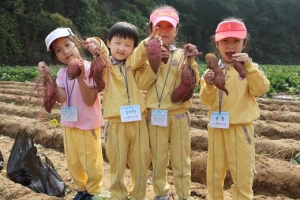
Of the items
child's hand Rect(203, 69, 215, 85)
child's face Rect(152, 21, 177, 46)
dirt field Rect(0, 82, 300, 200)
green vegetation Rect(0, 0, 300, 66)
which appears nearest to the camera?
child's hand Rect(203, 69, 215, 85)

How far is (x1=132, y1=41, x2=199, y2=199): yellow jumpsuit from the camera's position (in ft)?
8.98

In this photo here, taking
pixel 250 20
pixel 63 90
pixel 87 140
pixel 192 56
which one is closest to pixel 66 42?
pixel 63 90

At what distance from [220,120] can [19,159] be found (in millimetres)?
2037

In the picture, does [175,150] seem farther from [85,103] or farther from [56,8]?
[56,8]

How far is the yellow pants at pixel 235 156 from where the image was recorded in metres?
2.63

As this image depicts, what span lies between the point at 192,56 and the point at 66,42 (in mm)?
1049

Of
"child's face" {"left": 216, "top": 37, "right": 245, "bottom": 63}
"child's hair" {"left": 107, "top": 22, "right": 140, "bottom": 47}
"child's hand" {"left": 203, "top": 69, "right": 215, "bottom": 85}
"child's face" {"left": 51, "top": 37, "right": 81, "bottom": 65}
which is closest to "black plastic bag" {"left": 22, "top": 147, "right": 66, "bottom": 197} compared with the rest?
"child's face" {"left": 51, "top": 37, "right": 81, "bottom": 65}

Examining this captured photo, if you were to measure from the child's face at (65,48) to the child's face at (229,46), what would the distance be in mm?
1175

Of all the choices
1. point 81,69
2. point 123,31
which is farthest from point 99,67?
point 123,31

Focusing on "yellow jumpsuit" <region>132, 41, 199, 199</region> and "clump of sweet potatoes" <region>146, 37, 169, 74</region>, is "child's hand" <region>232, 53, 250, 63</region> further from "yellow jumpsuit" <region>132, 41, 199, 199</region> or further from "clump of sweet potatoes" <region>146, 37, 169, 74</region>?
"clump of sweet potatoes" <region>146, 37, 169, 74</region>

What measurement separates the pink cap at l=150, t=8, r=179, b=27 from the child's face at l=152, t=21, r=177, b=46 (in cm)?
3

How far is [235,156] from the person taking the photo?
265 cm

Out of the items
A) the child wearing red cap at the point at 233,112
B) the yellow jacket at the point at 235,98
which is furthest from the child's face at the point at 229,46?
the yellow jacket at the point at 235,98

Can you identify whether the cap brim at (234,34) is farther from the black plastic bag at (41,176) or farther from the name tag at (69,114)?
the black plastic bag at (41,176)
